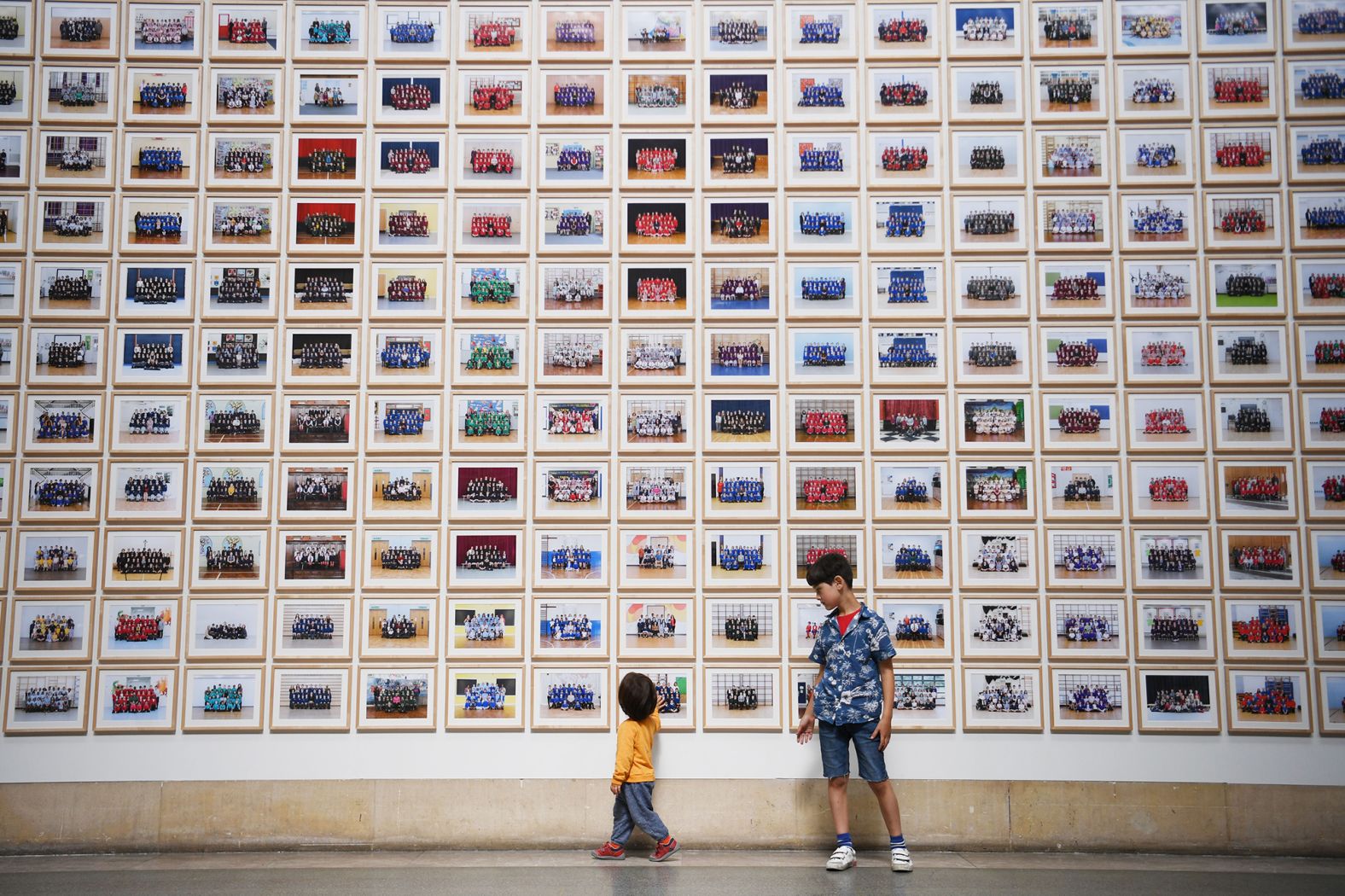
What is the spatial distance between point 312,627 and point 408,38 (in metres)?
4.24

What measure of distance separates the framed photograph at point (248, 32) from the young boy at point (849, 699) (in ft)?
17.5

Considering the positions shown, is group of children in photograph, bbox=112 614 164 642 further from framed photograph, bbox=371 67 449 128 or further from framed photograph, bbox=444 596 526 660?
framed photograph, bbox=371 67 449 128

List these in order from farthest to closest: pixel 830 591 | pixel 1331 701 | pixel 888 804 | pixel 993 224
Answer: pixel 993 224 < pixel 1331 701 < pixel 830 591 < pixel 888 804

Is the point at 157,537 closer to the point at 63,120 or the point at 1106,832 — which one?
the point at 63,120

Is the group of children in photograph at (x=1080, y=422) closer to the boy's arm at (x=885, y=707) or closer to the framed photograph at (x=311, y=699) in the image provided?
the boy's arm at (x=885, y=707)

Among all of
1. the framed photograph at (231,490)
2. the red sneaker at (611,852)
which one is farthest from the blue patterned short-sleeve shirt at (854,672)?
the framed photograph at (231,490)

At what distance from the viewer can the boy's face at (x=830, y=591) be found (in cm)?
600

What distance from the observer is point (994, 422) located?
6582 mm

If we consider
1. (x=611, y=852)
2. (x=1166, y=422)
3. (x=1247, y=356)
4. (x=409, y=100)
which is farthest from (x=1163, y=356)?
(x=409, y=100)

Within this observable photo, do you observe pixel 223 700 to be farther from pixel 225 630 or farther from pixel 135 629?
pixel 135 629

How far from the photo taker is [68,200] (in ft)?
22.2

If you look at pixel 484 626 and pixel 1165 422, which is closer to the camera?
pixel 484 626

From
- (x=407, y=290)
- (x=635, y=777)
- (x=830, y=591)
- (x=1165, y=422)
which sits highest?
(x=407, y=290)

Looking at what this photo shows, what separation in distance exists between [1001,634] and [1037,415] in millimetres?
1539
